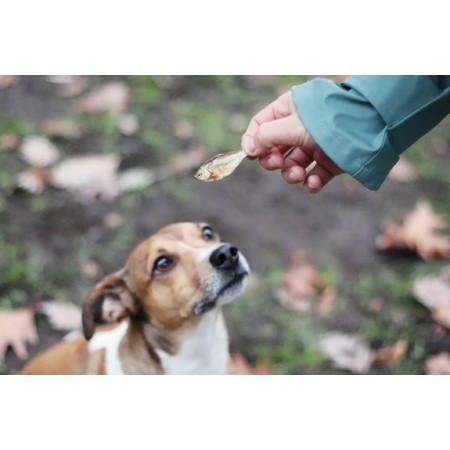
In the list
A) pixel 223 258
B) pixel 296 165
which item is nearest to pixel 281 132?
pixel 296 165

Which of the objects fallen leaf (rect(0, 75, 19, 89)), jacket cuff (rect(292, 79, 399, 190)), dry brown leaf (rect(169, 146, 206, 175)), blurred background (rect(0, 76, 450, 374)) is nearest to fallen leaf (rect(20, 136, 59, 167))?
blurred background (rect(0, 76, 450, 374))

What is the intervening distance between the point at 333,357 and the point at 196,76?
751mm

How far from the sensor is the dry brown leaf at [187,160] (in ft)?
5.84

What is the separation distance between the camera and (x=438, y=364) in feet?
4.98

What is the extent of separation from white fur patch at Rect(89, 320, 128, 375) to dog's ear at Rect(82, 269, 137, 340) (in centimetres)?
3

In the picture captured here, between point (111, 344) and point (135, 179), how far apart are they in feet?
1.50

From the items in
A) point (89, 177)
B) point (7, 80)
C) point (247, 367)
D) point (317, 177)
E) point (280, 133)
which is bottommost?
point (247, 367)

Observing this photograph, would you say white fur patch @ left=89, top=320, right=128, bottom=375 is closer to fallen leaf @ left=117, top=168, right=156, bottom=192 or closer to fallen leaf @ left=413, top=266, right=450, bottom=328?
fallen leaf @ left=117, top=168, right=156, bottom=192

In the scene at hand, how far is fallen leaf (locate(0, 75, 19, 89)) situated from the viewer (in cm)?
178

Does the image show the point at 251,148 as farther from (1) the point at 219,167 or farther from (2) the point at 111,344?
(2) the point at 111,344

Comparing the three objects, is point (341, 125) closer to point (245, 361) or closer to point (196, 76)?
point (245, 361)

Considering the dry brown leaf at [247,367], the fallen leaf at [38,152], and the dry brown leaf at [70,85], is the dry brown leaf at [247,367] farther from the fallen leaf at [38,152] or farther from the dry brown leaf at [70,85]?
the dry brown leaf at [70,85]

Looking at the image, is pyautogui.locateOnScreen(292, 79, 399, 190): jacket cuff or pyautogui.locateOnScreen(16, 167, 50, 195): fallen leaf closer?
pyautogui.locateOnScreen(292, 79, 399, 190): jacket cuff
